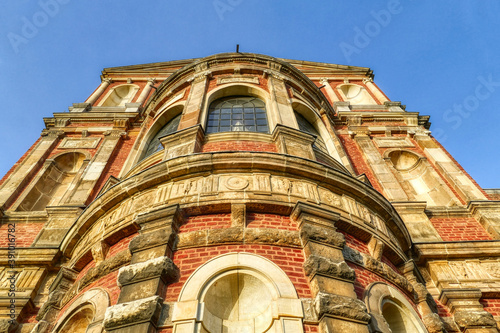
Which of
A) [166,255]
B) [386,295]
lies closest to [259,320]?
[166,255]

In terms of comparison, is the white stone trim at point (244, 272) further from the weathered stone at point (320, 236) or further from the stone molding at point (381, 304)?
the stone molding at point (381, 304)

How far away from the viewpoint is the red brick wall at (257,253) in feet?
15.2

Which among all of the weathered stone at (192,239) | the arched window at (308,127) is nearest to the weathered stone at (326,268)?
the weathered stone at (192,239)

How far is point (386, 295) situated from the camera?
5281 millimetres

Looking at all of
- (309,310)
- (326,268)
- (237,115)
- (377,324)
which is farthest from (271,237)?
(237,115)

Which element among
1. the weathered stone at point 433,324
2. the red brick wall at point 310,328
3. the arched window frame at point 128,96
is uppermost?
the arched window frame at point 128,96

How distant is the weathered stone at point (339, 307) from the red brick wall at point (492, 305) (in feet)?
14.3

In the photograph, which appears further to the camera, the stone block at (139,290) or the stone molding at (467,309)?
the stone molding at (467,309)

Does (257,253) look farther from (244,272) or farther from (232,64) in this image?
(232,64)

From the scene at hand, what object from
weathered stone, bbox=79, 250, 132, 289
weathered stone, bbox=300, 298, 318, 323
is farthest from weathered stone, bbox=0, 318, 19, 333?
weathered stone, bbox=300, 298, 318, 323

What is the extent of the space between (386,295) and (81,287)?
4.73 metres

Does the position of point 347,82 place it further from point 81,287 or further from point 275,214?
point 81,287

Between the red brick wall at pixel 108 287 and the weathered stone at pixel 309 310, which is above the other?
the red brick wall at pixel 108 287

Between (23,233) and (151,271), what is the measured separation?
595 centimetres
